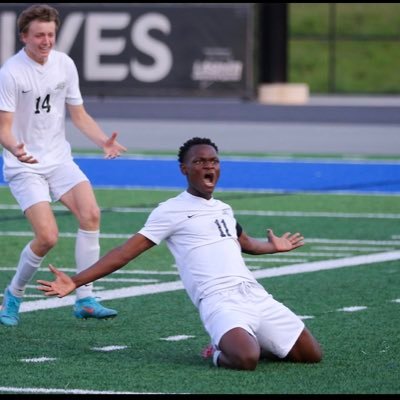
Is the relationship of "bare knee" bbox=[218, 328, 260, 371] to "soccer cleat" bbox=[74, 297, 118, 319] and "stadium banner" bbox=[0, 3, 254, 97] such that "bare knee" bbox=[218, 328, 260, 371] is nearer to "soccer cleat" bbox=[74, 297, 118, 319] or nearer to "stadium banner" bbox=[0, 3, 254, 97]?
"soccer cleat" bbox=[74, 297, 118, 319]

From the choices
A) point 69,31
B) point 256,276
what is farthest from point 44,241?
point 69,31

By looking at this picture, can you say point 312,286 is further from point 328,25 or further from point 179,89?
point 328,25

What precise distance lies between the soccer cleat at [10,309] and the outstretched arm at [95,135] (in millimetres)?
1122

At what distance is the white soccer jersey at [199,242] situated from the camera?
8289 mm

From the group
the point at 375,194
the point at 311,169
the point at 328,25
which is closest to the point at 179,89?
the point at 311,169

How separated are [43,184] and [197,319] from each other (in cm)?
135

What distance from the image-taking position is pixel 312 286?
36.4ft

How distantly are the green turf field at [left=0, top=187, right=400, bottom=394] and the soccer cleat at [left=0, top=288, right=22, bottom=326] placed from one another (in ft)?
0.31

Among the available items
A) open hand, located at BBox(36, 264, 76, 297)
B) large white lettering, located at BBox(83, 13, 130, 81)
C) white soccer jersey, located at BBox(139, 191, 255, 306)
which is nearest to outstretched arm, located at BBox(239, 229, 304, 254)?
white soccer jersey, located at BBox(139, 191, 255, 306)

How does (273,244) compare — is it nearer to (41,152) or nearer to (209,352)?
(209,352)

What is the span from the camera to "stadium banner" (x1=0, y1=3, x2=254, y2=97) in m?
31.4

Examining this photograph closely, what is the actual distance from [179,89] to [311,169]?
38.4ft

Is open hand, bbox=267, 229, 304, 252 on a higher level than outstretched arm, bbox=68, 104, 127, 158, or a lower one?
lower

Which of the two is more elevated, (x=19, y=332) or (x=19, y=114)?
(x=19, y=114)
